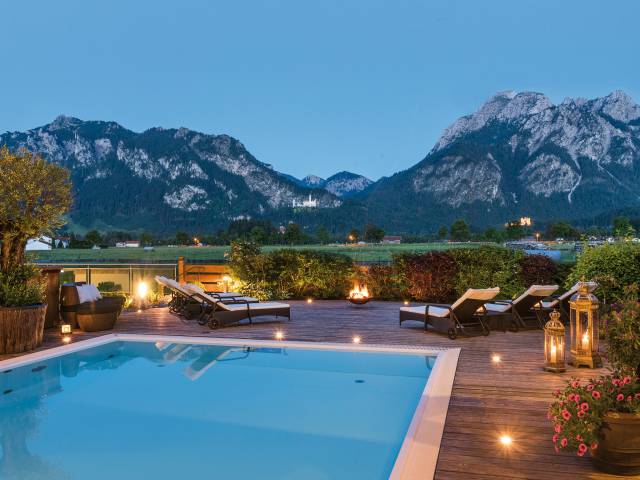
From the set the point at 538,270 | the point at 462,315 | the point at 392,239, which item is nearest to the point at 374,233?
the point at 392,239

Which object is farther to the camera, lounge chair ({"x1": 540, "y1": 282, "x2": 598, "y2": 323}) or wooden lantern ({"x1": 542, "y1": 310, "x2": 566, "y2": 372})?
lounge chair ({"x1": 540, "y1": 282, "x2": 598, "y2": 323})

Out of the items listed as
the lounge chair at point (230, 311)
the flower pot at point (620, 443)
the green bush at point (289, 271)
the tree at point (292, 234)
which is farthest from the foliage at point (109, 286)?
the tree at point (292, 234)

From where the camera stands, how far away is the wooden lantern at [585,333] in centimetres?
553

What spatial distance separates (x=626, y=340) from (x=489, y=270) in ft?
28.5

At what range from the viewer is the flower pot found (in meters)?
2.89

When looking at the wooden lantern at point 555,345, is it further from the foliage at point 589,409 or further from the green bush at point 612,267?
the green bush at point 612,267

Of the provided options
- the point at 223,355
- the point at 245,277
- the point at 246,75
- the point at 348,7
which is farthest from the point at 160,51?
the point at 223,355

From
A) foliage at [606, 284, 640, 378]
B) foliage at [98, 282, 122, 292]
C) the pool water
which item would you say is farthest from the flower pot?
foliage at [98, 282, 122, 292]

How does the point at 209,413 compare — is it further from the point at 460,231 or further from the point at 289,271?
the point at 460,231

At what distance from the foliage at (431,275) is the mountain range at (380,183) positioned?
51783mm

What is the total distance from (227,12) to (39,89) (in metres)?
43.1

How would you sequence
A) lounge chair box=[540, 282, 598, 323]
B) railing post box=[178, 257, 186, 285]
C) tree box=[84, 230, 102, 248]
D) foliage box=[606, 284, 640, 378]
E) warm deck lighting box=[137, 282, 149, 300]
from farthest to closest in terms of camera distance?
tree box=[84, 230, 102, 248] → railing post box=[178, 257, 186, 285] → warm deck lighting box=[137, 282, 149, 300] → lounge chair box=[540, 282, 598, 323] → foliage box=[606, 284, 640, 378]

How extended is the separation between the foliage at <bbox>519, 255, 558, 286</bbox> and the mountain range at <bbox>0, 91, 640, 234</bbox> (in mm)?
52354

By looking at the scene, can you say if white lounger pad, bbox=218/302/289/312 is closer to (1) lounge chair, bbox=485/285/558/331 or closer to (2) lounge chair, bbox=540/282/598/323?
(1) lounge chair, bbox=485/285/558/331
